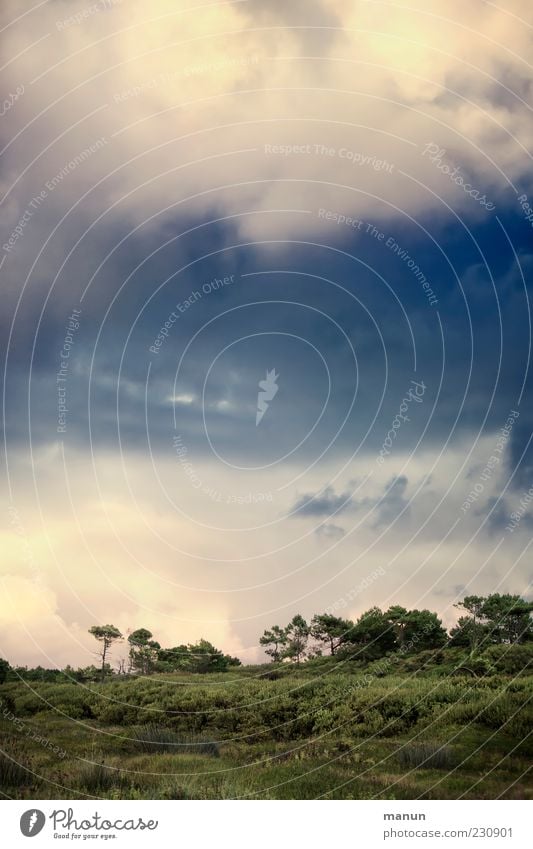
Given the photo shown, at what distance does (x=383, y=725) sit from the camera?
73.0 feet

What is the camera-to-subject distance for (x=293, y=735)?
23.9 metres

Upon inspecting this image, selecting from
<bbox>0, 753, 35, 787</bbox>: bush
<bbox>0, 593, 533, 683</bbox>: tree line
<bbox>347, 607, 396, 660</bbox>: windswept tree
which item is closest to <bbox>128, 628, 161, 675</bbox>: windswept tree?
<bbox>0, 593, 533, 683</bbox>: tree line

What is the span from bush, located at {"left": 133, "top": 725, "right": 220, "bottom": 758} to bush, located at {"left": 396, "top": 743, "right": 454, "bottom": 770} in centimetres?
605

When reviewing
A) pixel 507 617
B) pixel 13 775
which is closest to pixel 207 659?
pixel 507 617

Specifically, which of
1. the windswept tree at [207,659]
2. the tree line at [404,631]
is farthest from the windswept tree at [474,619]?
the windswept tree at [207,659]

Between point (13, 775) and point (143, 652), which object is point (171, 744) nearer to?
point (13, 775)

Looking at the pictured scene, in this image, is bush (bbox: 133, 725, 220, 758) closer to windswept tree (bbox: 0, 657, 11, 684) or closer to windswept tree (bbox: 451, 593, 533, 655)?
windswept tree (bbox: 451, 593, 533, 655)

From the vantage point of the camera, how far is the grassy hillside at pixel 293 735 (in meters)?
16.9

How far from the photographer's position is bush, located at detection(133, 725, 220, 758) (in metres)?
21.4

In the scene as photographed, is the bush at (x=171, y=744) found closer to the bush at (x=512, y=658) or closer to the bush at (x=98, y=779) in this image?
the bush at (x=98, y=779)
